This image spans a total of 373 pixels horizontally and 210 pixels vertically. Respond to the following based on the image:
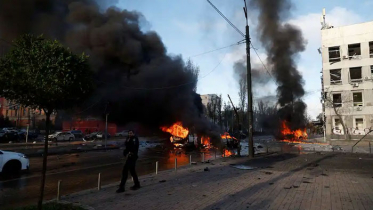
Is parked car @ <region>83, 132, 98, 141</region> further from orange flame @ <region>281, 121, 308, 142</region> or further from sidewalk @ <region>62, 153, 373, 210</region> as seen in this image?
sidewalk @ <region>62, 153, 373, 210</region>

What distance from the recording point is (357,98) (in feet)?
75.7

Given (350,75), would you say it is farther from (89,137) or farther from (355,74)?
(89,137)

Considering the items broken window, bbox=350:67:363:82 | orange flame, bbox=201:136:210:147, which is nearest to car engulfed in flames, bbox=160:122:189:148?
orange flame, bbox=201:136:210:147

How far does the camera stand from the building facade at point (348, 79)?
2253 cm

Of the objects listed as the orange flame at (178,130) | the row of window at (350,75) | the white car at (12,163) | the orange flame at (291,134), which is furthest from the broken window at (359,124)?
the white car at (12,163)

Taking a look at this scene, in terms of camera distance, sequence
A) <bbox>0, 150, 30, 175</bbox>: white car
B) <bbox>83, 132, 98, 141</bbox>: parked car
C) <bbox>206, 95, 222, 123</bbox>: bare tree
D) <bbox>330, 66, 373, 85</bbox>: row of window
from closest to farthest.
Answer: <bbox>0, 150, 30, 175</bbox>: white car < <bbox>330, 66, 373, 85</bbox>: row of window < <bbox>83, 132, 98, 141</bbox>: parked car < <bbox>206, 95, 222, 123</bbox>: bare tree

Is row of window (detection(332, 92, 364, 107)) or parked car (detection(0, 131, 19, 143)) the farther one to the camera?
parked car (detection(0, 131, 19, 143))

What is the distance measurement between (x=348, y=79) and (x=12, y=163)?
25.6m

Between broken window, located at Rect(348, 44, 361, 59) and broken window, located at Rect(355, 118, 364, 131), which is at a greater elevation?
broken window, located at Rect(348, 44, 361, 59)

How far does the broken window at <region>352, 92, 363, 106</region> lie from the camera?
74.8ft

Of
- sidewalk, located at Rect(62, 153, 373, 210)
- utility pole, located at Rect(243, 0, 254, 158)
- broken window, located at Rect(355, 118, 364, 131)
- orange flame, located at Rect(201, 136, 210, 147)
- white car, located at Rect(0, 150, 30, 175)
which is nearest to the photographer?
sidewalk, located at Rect(62, 153, 373, 210)

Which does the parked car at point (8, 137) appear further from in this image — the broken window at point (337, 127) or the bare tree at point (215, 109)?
the bare tree at point (215, 109)

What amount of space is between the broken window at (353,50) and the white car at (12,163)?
1025 inches

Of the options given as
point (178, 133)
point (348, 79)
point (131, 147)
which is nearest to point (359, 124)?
point (348, 79)
